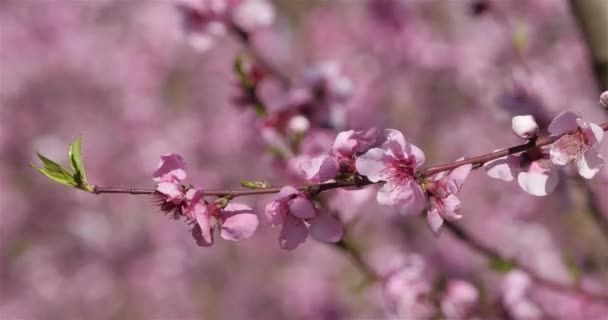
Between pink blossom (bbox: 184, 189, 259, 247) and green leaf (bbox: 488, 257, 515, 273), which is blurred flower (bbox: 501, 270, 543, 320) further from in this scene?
pink blossom (bbox: 184, 189, 259, 247)

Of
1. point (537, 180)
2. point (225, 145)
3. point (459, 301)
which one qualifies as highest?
point (225, 145)

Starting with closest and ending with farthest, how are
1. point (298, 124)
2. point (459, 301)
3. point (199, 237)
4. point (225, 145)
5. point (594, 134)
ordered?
1. point (594, 134)
2. point (199, 237)
3. point (298, 124)
4. point (459, 301)
5. point (225, 145)

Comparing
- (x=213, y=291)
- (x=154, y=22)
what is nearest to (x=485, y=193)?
(x=213, y=291)

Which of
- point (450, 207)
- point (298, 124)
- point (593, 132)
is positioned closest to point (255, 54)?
point (298, 124)

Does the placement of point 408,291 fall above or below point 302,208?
above

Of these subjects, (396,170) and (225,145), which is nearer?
(396,170)

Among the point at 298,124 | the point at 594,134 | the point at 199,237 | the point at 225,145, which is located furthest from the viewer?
the point at 225,145

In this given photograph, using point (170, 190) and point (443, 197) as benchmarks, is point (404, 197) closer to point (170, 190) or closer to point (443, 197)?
point (443, 197)

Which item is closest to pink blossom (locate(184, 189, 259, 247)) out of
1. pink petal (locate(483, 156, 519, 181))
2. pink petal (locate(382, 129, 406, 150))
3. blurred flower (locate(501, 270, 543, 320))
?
pink petal (locate(382, 129, 406, 150))

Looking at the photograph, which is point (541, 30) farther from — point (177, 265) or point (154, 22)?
point (154, 22)
